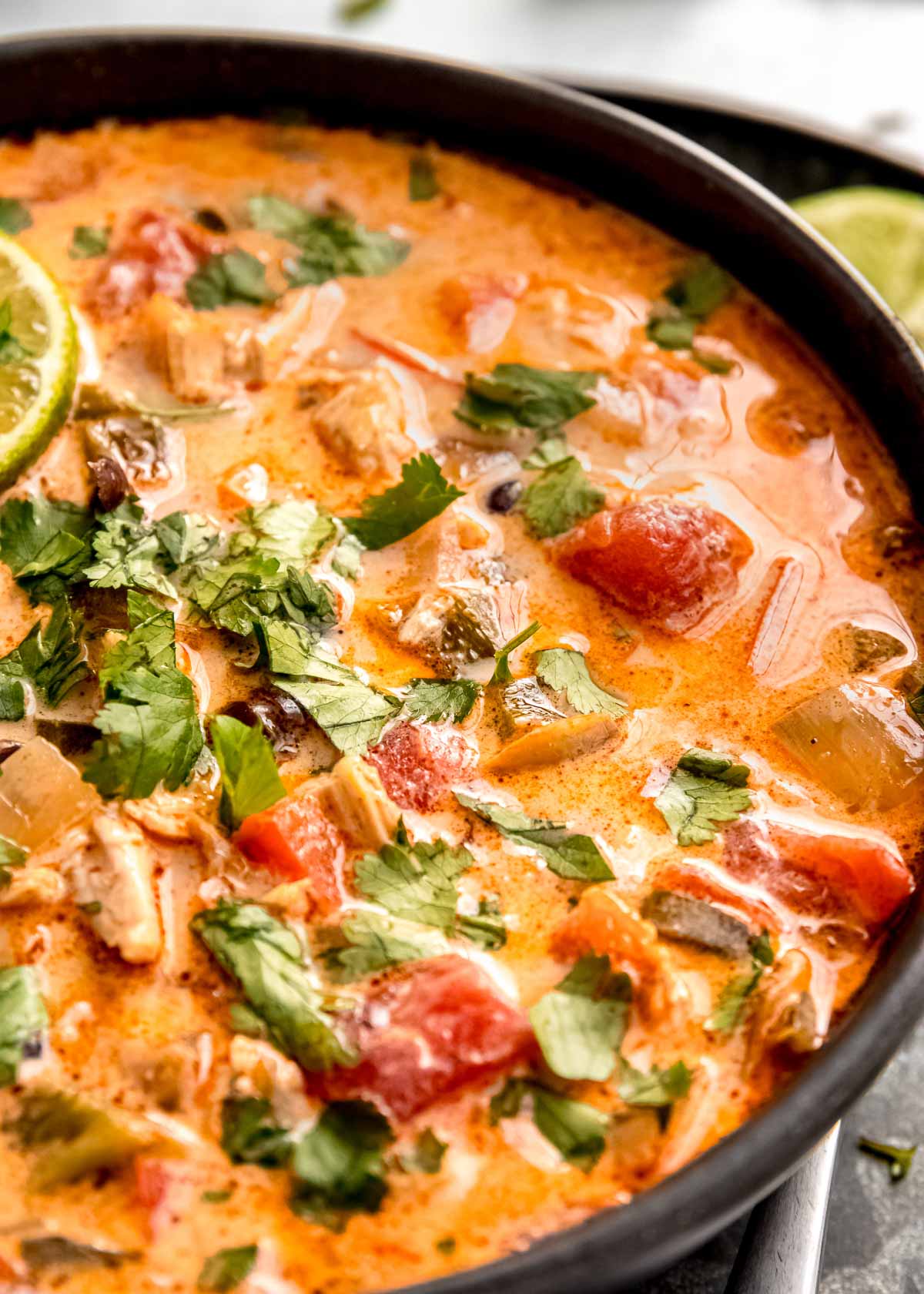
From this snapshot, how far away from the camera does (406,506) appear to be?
10.3 feet

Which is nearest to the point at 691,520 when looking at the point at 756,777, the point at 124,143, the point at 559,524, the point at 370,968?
the point at 559,524

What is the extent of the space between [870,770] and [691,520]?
0.69 meters

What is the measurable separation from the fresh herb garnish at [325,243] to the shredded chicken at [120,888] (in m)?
1.73

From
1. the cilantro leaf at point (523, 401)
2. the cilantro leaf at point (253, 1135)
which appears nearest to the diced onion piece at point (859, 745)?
the cilantro leaf at point (523, 401)

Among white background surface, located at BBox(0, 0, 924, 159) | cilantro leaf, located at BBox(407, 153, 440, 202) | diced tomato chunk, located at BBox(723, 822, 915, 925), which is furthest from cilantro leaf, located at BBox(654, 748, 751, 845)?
white background surface, located at BBox(0, 0, 924, 159)

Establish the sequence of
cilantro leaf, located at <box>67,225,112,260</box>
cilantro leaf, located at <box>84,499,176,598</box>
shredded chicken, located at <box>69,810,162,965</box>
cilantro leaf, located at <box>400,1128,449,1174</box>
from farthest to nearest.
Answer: cilantro leaf, located at <box>67,225,112,260</box> → cilantro leaf, located at <box>84,499,176,598</box> → shredded chicken, located at <box>69,810,162,965</box> → cilantro leaf, located at <box>400,1128,449,1174</box>

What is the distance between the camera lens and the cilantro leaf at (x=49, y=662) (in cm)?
285

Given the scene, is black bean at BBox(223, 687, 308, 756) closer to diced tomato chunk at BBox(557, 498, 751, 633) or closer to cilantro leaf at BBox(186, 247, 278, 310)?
diced tomato chunk at BBox(557, 498, 751, 633)

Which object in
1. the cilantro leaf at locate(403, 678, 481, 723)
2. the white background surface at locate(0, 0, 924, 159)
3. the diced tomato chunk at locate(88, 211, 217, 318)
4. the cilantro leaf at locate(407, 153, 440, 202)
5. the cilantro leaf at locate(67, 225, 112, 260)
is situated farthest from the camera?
the white background surface at locate(0, 0, 924, 159)

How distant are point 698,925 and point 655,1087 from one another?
32cm

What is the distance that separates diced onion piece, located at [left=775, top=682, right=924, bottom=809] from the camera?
2811 mm

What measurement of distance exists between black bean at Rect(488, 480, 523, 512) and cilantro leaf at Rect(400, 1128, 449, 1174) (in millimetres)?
1465

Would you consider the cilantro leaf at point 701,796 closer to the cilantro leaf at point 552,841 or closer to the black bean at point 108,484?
the cilantro leaf at point 552,841

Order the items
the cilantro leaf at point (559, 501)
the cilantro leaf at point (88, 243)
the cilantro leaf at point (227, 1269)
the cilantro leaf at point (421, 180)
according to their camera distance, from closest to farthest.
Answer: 1. the cilantro leaf at point (227, 1269)
2. the cilantro leaf at point (559, 501)
3. the cilantro leaf at point (88, 243)
4. the cilantro leaf at point (421, 180)
